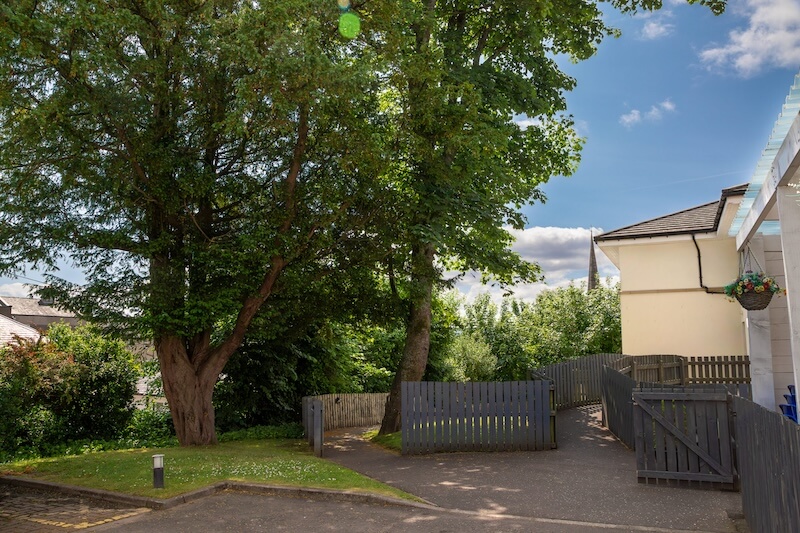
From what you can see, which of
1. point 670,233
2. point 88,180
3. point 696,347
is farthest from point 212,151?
point 696,347

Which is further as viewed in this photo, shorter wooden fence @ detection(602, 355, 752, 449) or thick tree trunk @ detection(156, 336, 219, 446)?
thick tree trunk @ detection(156, 336, 219, 446)

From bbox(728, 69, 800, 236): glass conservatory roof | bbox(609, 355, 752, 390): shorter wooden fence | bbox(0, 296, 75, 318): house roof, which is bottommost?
bbox(609, 355, 752, 390): shorter wooden fence

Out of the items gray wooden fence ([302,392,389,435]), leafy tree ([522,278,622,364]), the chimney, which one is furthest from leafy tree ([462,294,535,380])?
the chimney

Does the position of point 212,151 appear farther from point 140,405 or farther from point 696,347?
point 696,347

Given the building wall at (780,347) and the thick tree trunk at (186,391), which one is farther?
the thick tree trunk at (186,391)

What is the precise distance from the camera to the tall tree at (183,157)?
502 inches

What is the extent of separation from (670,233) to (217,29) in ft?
55.9

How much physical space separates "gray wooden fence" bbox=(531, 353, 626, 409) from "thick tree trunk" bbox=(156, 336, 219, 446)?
382 inches

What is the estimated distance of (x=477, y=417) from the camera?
48.3 ft

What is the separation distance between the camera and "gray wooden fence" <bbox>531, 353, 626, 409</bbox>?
20.9 meters

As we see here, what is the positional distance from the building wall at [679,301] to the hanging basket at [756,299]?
→ 10.9 m

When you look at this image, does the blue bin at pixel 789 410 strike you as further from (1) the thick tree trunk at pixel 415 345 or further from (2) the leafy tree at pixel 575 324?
(2) the leafy tree at pixel 575 324

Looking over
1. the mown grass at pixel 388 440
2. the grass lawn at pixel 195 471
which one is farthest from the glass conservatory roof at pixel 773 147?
the mown grass at pixel 388 440

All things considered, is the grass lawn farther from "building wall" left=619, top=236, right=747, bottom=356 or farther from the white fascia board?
"building wall" left=619, top=236, right=747, bottom=356
